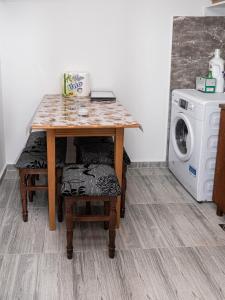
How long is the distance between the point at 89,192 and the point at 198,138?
1196mm

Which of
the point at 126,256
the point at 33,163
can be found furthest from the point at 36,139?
the point at 126,256

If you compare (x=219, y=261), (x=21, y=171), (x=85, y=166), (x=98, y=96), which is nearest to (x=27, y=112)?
(x=98, y=96)

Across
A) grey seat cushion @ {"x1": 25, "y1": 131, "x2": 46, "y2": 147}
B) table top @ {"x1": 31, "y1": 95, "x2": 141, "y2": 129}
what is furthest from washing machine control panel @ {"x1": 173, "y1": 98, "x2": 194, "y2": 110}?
grey seat cushion @ {"x1": 25, "y1": 131, "x2": 46, "y2": 147}

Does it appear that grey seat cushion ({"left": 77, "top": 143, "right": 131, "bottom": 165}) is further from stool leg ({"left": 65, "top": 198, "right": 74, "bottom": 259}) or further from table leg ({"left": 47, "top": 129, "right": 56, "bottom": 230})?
stool leg ({"left": 65, "top": 198, "right": 74, "bottom": 259})

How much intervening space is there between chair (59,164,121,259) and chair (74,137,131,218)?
11.6 inches

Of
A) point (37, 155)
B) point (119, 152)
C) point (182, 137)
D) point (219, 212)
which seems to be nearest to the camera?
point (119, 152)

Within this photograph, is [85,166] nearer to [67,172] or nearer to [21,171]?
[67,172]

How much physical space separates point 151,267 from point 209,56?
225cm

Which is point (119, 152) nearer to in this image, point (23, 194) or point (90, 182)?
point (90, 182)

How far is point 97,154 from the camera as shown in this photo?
2.71 metres

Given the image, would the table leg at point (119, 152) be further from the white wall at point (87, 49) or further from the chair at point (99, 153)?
the white wall at point (87, 49)

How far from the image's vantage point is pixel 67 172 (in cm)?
238

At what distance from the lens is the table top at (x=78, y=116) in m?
2.28

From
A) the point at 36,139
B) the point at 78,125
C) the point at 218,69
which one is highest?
the point at 218,69
